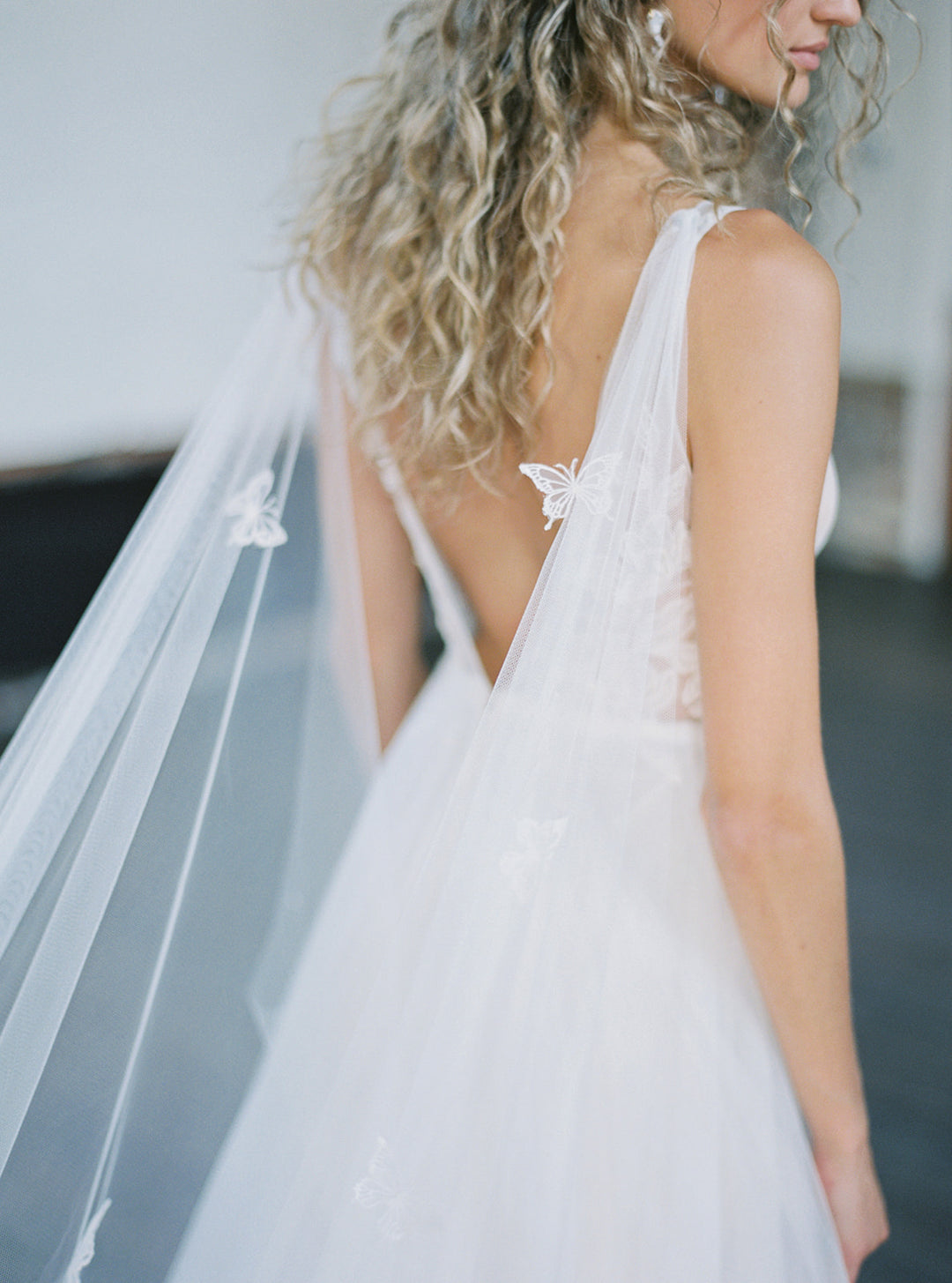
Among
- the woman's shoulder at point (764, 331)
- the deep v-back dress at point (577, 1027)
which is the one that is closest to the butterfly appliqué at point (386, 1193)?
the deep v-back dress at point (577, 1027)

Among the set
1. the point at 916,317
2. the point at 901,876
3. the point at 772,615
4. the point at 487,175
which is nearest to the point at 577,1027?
the point at 772,615

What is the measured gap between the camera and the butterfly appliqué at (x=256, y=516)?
3.29ft

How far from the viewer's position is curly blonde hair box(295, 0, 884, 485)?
0.82 m

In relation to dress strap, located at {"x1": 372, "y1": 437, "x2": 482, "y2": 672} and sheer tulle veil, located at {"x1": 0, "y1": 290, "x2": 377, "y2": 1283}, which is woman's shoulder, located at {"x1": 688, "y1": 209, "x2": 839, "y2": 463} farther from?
sheer tulle veil, located at {"x1": 0, "y1": 290, "x2": 377, "y2": 1283}

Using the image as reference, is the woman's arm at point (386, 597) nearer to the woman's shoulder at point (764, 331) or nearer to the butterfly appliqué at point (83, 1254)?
the woman's shoulder at point (764, 331)

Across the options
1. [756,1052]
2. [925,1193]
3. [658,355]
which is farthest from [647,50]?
[925,1193]

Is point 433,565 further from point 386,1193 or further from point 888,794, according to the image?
point 888,794

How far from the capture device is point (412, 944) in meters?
0.86

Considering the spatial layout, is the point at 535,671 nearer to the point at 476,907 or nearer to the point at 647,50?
the point at 476,907

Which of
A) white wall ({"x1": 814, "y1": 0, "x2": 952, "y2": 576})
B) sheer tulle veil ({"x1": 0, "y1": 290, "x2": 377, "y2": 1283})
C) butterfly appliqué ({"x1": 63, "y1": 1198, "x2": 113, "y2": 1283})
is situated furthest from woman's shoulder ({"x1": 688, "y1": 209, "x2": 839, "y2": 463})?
white wall ({"x1": 814, "y1": 0, "x2": 952, "y2": 576})

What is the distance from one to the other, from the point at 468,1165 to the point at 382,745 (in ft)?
1.61

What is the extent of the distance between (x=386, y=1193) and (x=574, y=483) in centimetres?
55

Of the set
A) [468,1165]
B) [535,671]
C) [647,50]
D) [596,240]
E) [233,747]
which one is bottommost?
[468,1165]

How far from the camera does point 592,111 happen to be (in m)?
0.85
